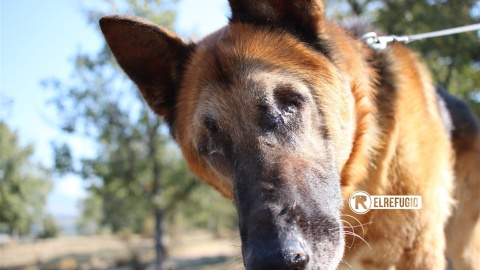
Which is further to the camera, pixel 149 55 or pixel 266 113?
pixel 149 55

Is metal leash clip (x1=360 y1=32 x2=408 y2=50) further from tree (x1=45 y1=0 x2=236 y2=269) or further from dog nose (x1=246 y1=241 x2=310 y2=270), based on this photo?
tree (x1=45 y1=0 x2=236 y2=269)

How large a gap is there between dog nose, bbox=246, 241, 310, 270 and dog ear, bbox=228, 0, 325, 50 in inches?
65.6

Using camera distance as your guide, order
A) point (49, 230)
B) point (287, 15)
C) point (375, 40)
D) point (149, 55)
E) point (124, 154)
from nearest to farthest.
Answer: point (287, 15)
point (149, 55)
point (375, 40)
point (124, 154)
point (49, 230)

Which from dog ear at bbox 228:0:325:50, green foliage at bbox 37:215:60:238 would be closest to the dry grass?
green foliage at bbox 37:215:60:238

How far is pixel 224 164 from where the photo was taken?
2.63 m

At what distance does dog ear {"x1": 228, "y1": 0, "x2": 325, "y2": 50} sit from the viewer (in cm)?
280

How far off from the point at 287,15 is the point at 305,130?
1024 millimetres

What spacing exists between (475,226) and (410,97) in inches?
65.7

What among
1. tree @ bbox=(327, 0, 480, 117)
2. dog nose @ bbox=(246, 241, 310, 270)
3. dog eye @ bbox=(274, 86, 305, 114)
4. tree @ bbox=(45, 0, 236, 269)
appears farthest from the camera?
tree @ bbox=(45, 0, 236, 269)

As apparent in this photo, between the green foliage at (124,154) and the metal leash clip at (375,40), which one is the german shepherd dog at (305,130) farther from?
the green foliage at (124,154)

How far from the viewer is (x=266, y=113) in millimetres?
2400

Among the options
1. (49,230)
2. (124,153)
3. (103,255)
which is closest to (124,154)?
(124,153)

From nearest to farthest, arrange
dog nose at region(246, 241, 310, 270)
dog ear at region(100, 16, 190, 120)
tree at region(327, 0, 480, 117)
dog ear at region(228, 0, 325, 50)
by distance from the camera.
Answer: dog nose at region(246, 241, 310, 270)
dog ear at region(228, 0, 325, 50)
dog ear at region(100, 16, 190, 120)
tree at region(327, 0, 480, 117)

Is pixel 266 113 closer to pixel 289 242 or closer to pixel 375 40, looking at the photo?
pixel 289 242
